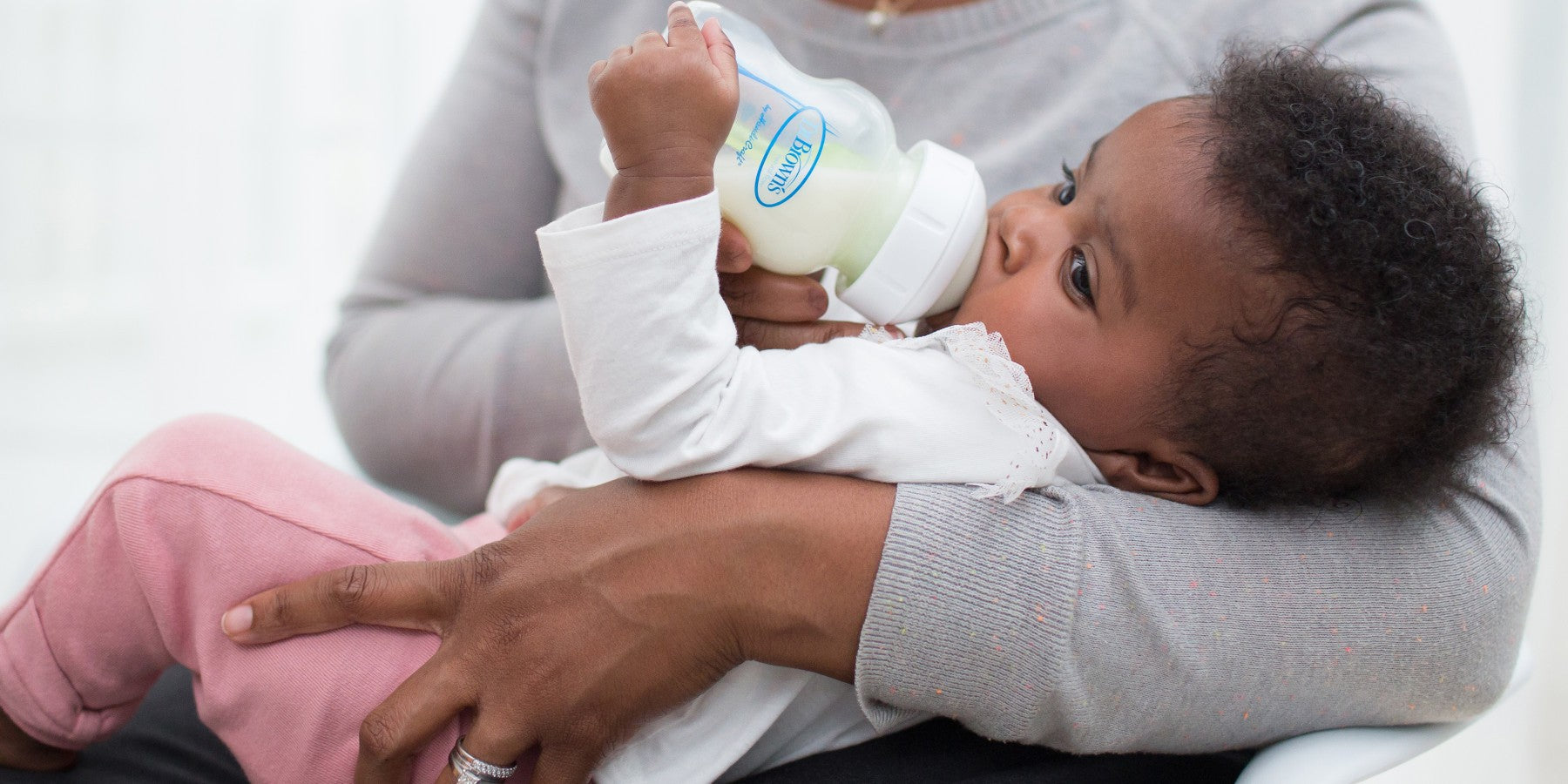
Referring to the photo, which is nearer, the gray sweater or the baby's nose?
the gray sweater

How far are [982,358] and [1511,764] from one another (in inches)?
61.4

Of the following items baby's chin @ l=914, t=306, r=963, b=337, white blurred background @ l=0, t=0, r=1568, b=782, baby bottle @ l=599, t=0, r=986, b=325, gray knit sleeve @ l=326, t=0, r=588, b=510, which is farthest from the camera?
white blurred background @ l=0, t=0, r=1568, b=782

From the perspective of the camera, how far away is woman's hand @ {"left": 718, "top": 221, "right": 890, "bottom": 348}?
0.86 metres

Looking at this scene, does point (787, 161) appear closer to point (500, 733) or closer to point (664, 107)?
point (664, 107)

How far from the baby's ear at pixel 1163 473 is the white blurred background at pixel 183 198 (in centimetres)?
183

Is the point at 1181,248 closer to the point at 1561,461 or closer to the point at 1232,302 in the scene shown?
the point at 1232,302

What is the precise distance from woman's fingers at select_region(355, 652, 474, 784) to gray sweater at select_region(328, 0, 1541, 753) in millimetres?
284

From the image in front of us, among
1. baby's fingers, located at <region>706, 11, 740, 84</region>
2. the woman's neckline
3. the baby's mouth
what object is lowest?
the baby's mouth

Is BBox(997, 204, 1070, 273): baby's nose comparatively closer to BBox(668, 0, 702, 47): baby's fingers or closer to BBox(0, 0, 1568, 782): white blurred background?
BBox(668, 0, 702, 47): baby's fingers

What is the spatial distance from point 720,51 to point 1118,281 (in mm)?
339

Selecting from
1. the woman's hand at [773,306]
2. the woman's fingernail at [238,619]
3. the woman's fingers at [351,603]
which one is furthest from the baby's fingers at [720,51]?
the woman's fingernail at [238,619]

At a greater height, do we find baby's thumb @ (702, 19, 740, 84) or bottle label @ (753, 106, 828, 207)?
baby's thumb @ (702, 19, 740, 84)

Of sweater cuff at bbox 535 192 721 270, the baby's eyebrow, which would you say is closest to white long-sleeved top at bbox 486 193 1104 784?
sweater cuff at bbox 535 192 721 270

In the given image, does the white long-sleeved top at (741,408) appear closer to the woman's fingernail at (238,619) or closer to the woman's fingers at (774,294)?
the woman's fingers at (774,294)
